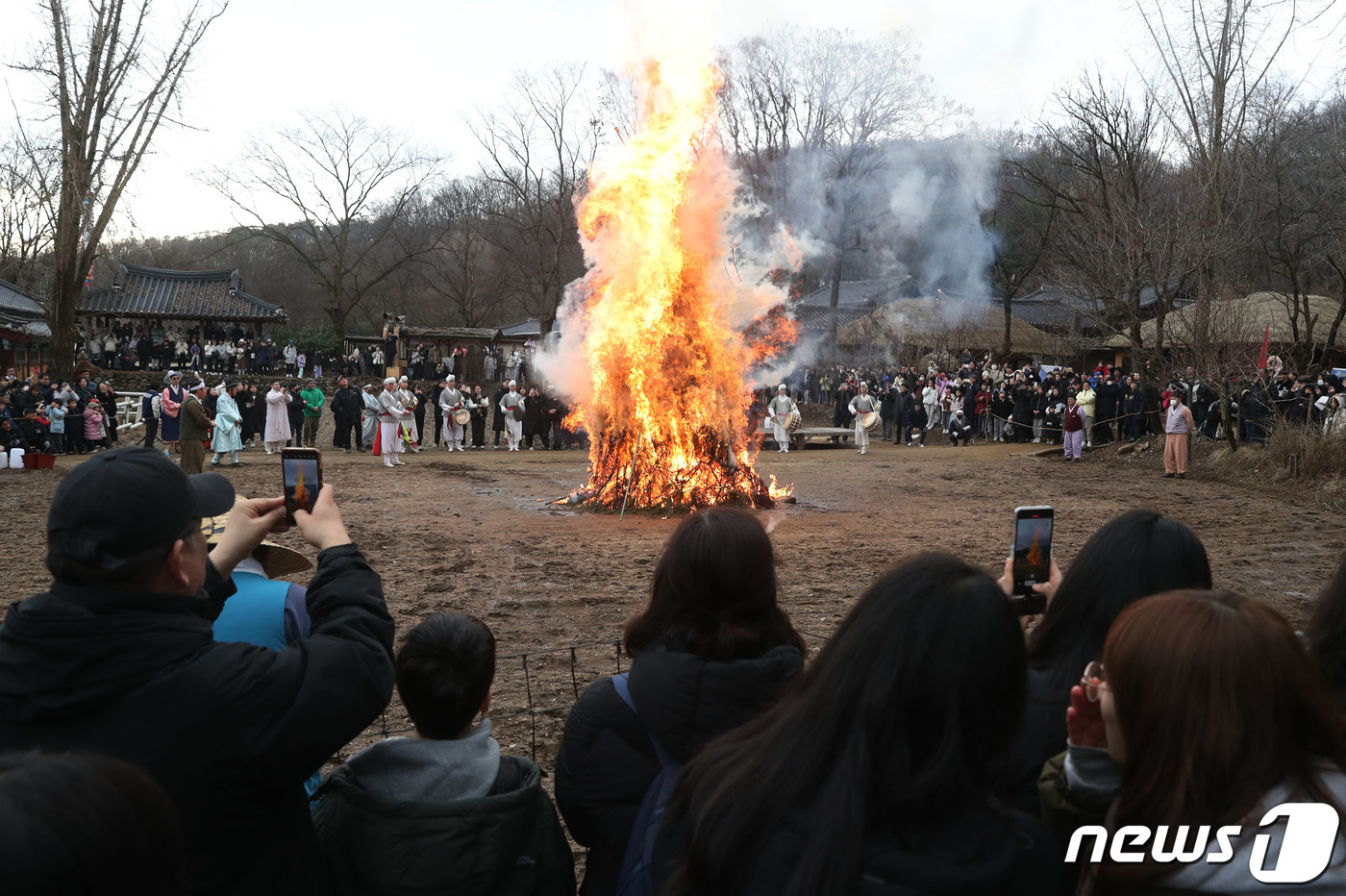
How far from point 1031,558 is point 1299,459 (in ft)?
56.7

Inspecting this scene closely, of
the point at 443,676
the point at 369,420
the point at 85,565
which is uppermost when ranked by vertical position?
the point at 369,420

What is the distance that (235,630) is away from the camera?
2.91 meters

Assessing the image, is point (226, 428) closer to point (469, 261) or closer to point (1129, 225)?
point (1129, 225)

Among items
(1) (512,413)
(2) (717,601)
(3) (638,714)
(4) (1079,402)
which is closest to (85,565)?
(3) (638,714)

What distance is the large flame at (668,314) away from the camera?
49.3 ft

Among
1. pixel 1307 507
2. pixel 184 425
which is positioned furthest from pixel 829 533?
pixel 184 425

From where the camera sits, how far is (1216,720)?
5.38ft

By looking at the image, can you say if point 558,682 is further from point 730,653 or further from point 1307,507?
point 1307,507

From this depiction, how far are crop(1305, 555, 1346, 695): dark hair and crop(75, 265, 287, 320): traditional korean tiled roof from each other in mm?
42404

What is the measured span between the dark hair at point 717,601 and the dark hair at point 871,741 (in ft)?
2.02

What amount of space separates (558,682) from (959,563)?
5234 millimetres

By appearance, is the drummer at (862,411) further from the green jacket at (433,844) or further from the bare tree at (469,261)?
the bare tree at (469,261)

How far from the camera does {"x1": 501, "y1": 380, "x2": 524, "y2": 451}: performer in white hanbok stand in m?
26.2

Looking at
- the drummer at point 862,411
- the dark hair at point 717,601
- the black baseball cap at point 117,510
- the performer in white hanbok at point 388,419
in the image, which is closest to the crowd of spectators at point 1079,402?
the drummer at point 862,411
